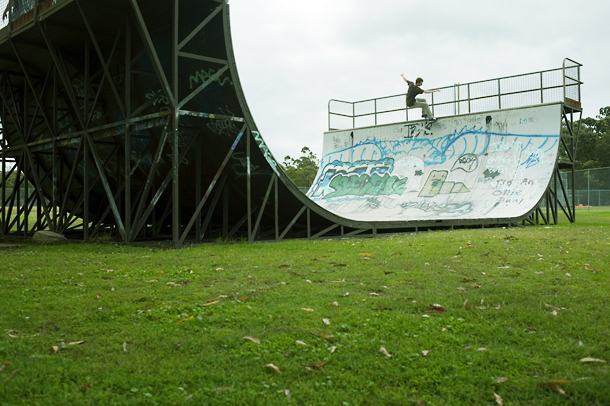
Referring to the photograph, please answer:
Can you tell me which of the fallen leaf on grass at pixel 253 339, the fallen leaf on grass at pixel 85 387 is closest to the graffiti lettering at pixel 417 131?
the fallen leaf on grass at pixel 253 339

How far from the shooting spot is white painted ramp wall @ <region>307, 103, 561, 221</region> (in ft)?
57.8

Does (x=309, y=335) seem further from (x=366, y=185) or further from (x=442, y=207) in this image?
(x=366, y=185)

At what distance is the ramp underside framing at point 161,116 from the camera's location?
35.3 ft

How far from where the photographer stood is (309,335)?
4.02m

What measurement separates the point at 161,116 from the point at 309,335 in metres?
7.87

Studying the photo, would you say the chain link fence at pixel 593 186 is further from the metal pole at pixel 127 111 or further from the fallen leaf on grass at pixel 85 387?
the fallen leaf on grass at pixel 85 387

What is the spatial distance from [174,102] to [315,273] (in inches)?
207

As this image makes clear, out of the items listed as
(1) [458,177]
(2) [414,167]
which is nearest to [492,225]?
(1) [458,177]

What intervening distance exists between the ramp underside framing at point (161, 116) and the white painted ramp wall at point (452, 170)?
8.19ft

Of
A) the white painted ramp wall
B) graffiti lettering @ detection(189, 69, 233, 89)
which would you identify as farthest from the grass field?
the white painted ramp wall

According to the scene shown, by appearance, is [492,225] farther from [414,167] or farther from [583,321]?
[583,321]

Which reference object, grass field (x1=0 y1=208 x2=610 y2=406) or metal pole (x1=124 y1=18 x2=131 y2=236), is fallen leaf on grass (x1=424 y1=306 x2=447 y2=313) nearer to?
grass field (x1=0 y1=208 x2=610 y2=406)

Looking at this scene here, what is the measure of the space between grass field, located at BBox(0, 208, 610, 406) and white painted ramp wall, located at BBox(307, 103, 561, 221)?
33.3 ft

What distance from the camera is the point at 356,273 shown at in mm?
6992
